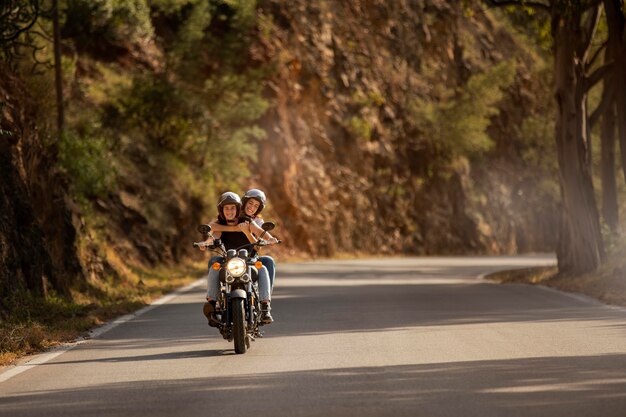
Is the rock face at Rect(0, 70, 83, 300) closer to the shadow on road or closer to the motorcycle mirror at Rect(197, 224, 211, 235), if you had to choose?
the motorcycle mirror at Rect(197, 224, 211, 235)

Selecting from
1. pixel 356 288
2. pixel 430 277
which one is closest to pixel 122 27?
pixel 430 277

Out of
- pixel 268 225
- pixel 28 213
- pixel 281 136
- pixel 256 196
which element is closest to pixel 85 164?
pixel 28 213

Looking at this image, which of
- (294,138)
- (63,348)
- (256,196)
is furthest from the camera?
(294,138)

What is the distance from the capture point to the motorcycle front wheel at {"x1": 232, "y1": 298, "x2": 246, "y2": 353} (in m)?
12.6

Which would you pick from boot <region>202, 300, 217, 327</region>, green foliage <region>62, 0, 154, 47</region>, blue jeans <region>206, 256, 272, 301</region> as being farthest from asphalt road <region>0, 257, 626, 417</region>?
green foliage <region>62, 0, 154, 47</region>

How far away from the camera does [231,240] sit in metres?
13.7

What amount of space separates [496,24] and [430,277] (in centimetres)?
4693

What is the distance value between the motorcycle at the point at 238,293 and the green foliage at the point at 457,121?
49831mm

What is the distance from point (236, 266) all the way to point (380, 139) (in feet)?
156

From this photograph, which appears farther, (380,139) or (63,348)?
(380,139)

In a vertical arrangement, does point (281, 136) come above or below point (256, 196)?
above

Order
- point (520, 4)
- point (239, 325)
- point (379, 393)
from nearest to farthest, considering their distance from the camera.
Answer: point (379, 393) → point (239, 325) → point (520, 4)

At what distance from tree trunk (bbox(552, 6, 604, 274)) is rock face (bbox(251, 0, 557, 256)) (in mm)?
24894

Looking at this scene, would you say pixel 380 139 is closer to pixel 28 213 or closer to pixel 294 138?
pixel 294 138
